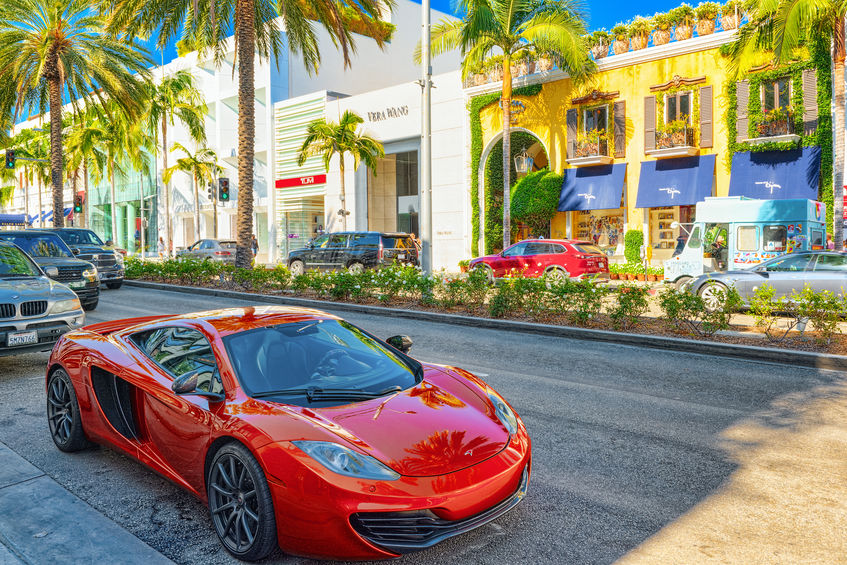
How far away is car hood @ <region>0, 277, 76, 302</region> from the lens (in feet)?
25.7

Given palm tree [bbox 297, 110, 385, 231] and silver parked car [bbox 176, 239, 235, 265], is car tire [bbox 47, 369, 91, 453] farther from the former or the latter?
palm tree [bbox 297, 110, 385, 231]

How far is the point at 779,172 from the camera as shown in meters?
22.9

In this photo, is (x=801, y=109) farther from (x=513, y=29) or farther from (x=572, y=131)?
(x=513, y=29)

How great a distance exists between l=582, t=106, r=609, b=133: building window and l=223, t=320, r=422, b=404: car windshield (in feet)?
83.0

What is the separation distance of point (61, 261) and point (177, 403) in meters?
12.4

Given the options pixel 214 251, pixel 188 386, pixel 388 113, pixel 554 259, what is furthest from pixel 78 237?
pixel 388 113

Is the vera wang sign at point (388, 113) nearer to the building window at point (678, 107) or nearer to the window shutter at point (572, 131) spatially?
the window shutter at point (572, 131)

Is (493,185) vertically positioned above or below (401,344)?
above

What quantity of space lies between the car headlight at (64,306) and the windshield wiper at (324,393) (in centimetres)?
582

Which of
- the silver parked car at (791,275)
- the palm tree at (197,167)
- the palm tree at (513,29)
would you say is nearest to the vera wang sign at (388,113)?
the palm tree at (513,29)

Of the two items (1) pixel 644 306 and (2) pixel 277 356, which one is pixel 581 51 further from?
(2) pixel 277 356

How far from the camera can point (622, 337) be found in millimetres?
10414

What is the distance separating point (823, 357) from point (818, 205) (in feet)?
37.2

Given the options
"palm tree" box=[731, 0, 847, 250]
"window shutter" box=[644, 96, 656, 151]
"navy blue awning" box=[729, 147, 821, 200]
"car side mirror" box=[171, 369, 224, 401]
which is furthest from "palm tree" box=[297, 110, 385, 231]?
"car side mirror" box=[171, 369, 224, 401]
